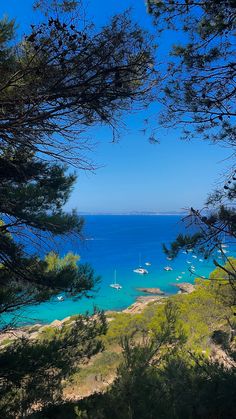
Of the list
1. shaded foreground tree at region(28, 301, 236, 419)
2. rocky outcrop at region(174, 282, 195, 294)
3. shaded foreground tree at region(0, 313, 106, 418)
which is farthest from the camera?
rocky outcrop at region(174, 282, 195, 294)

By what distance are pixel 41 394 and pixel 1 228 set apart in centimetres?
209

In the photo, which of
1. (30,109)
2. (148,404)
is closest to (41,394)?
(148,404)

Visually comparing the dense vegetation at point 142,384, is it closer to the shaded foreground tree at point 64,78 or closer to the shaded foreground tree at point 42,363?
the shaded foreground tree at point 42,363

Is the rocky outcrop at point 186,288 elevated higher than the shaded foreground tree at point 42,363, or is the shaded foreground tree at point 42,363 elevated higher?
the rocky outcrop at point 186,288

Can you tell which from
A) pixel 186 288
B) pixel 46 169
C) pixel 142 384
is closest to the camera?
pixel 142 384

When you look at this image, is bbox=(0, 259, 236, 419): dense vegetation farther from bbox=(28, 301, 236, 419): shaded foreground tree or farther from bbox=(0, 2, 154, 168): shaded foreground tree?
bbox=(0, 2, 154, 168): shaded foreground tree

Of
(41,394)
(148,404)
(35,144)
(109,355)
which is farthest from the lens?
(109,355)

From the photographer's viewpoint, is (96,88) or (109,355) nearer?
(96,88)

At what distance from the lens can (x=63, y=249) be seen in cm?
367

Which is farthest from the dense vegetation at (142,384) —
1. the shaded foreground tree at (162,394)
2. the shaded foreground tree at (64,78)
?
the shaded foreground tree at (64,78)

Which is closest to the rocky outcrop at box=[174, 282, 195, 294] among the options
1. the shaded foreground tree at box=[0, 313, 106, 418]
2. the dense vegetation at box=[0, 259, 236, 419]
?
the shaded foreground tree at box=[0, 313, 106, 418]

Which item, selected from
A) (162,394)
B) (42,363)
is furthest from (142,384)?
(42,363)

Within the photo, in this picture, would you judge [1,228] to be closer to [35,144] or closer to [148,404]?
[35,144]

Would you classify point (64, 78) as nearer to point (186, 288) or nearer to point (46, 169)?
point (46, 169)
